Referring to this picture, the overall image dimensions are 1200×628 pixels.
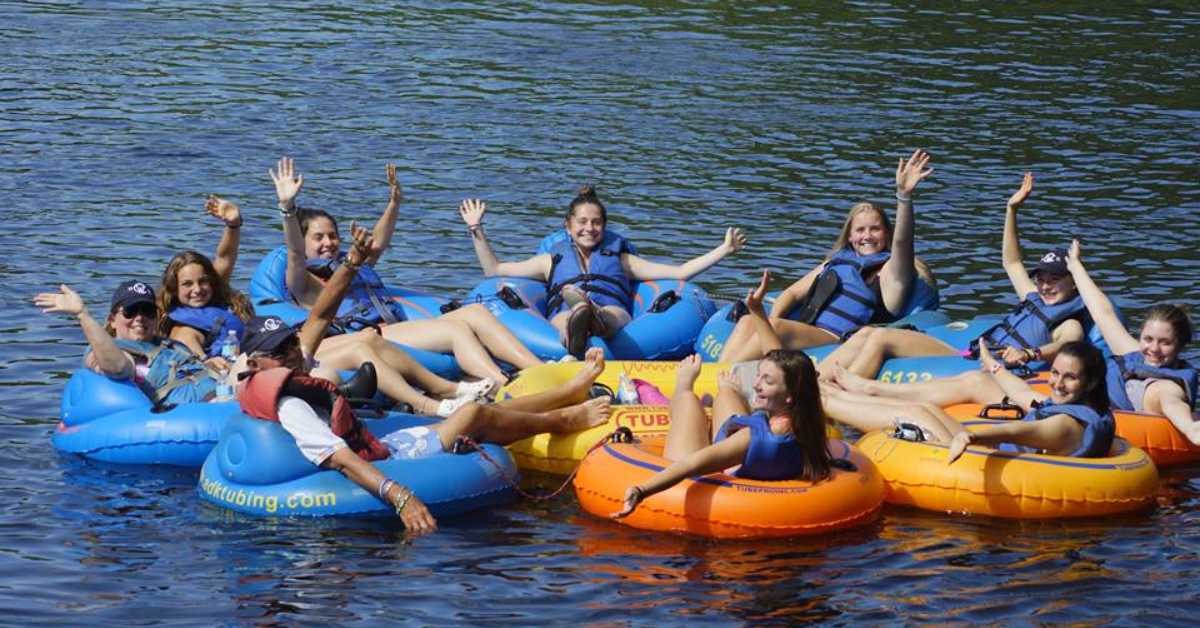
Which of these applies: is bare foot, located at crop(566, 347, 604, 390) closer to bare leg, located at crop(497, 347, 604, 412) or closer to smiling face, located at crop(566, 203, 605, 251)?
bare leg, located at crop(497, 347, 604, 412)

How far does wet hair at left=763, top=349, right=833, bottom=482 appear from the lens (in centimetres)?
959

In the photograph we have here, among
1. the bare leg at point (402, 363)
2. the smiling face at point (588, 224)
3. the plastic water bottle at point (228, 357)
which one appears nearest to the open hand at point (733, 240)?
the smiling face at point (588, 224)

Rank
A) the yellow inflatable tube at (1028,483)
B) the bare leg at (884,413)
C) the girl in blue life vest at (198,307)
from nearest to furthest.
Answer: the yellow inflatable tube at (1028,483) < the bare leg at (884,413) < the girl in blue life vest at (198,307)

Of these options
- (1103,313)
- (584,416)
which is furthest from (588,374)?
(1103,313)

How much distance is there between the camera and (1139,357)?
→ 37.4ft

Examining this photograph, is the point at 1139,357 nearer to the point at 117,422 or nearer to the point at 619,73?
the point at 117,422

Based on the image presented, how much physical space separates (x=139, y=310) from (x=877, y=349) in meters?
4.67

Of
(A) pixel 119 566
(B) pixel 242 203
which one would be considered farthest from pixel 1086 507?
(B) pixel 242 203

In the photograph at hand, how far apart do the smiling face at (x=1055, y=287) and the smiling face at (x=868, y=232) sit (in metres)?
1.19

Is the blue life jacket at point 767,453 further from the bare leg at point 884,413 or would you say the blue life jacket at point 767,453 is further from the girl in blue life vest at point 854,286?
the girl in blue life vest at point 854,286

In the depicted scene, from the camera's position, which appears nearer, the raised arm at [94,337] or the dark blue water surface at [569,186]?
the dark blue water surface at [569,186]

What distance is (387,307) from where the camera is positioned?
42.7ft

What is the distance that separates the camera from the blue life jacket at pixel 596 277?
529 inches

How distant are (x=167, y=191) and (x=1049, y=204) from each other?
8.69m
